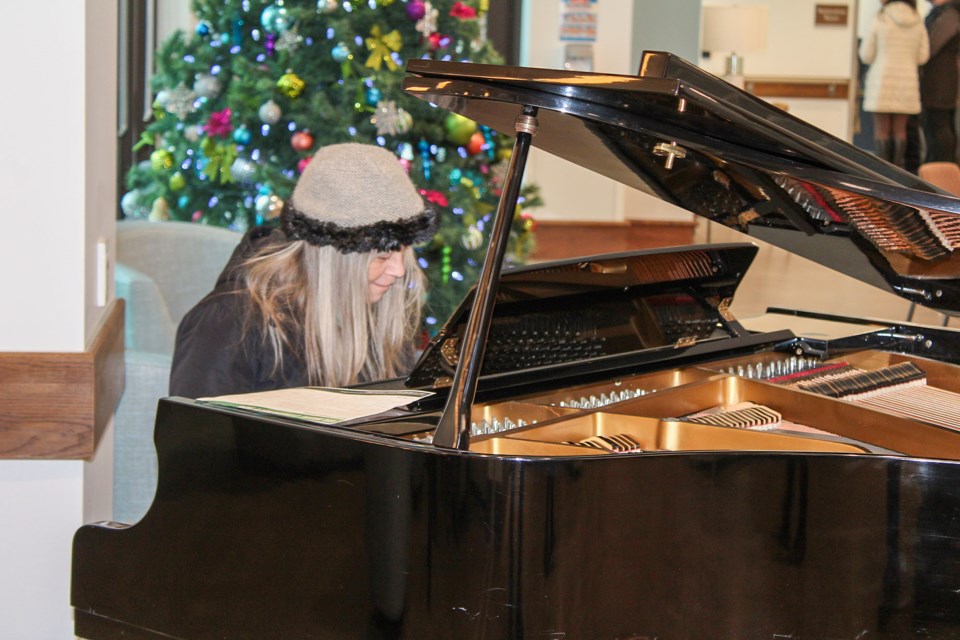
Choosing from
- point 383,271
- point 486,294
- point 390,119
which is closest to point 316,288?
point 383,271

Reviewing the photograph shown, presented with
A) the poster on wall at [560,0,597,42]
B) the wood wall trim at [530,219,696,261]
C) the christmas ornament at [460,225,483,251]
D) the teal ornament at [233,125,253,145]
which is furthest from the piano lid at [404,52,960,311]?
the poster on wall at [560,0,597,42]

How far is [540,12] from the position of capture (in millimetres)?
8141

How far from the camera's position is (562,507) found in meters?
1.53

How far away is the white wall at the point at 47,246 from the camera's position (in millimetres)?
1917

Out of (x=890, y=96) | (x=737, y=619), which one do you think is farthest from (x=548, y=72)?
(x=890, y=96)

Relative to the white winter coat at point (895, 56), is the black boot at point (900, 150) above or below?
below

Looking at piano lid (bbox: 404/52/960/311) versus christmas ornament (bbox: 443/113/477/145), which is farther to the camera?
christmas ornament (bbox: 443/113/477/145)

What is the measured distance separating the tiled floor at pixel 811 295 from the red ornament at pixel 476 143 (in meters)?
1.96

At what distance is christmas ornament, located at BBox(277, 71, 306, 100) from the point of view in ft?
A: 13.8

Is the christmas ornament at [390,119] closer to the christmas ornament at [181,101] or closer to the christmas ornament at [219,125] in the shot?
the christmas ornament at [219,125]

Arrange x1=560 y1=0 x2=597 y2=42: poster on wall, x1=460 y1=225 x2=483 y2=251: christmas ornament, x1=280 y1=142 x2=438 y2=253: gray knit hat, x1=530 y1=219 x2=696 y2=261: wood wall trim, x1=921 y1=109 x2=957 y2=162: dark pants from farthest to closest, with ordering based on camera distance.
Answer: x1=921 y1=109 x2=957 y2=162: dark pants < x1=530 y1=219 x2=696 y2=261: wood wall trim < x1=560 y1=0 x2=597 y2=42: poster on wall < x1=460 y1=225 x2=483 y2=251: christmas ornament < x1=280 y1=142 x2=438 y2=253: gray knit hat

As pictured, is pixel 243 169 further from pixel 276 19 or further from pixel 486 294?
pixel 486 294

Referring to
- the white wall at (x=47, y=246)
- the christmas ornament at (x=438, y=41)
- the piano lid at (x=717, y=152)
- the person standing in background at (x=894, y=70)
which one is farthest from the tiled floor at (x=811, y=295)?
the white wall at (x=47, y=246)

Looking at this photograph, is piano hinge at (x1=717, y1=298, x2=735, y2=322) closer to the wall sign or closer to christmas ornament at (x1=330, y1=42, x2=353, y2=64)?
christmas ornament at (x1=330, y1=42, x2=353, y2=64)
